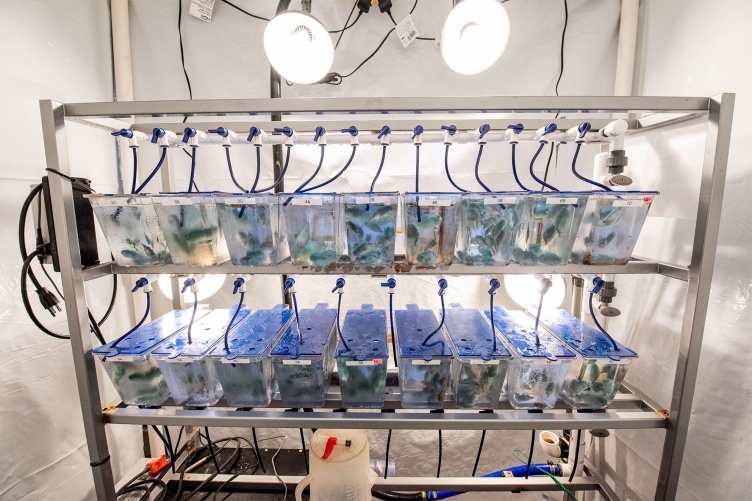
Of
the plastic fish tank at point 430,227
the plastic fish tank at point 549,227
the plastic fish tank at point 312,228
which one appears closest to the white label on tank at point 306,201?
the plastic fish tank at point 312,228

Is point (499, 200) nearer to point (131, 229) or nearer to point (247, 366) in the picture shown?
point (247, 366)

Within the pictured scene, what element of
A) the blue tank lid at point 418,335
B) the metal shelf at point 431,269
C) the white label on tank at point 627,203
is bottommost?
the blue tank lid at point 418,335

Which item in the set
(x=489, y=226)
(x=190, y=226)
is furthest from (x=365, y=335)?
(x=190, y=226)

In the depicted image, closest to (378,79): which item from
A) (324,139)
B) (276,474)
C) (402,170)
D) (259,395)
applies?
(402,170)

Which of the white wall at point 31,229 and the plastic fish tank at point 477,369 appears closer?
the plastic fish tank at point 477,369

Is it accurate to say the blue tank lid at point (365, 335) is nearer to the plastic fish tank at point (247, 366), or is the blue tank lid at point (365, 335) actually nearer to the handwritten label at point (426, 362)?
the handwritten label at point (426, 362)

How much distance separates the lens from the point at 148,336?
1079 millimetres

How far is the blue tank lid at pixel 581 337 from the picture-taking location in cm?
98

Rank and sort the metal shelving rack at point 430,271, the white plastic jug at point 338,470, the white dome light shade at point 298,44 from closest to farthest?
the metal shelving rack at point 430,271
the white dome light shade at point 298,44
the white plastic jug at point 338,470

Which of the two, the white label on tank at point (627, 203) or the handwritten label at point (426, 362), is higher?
the white label on tank at point (627, 203)

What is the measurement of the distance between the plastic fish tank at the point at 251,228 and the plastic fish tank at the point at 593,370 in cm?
103

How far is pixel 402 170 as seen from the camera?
1.56 metres

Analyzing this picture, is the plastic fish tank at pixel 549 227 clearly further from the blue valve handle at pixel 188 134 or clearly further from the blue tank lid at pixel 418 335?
the blue valve handle at pixel 188 134

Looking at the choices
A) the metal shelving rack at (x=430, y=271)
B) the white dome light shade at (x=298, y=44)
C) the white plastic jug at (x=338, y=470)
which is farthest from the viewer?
the white plastic jug at (x=338, y=470)
